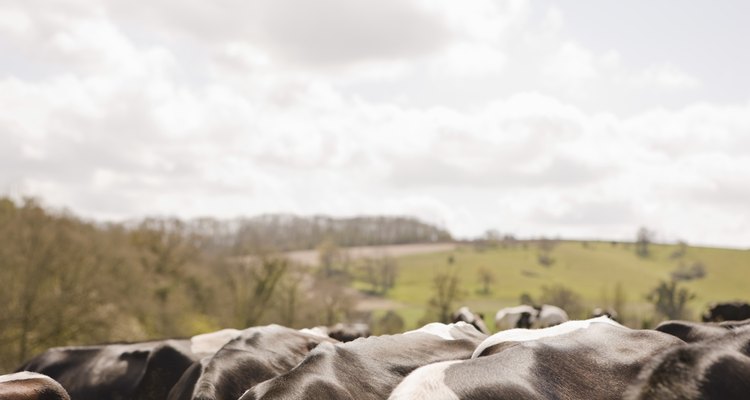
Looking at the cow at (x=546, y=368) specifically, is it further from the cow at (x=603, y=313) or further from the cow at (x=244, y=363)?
the cow at (x=603, y=313)

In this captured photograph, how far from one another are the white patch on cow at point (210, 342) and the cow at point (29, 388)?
3.78m

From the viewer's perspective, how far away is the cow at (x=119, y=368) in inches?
438

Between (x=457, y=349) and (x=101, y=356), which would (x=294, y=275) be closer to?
(x=101, y=356)

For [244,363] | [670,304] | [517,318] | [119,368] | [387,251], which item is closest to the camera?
[244,363]

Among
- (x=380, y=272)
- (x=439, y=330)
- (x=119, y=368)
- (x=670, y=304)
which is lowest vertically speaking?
(x=380, y=272)

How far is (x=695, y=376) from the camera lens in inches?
162

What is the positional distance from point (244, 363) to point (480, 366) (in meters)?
4.03

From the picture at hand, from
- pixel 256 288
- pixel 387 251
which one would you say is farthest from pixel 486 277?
pixel 256 288

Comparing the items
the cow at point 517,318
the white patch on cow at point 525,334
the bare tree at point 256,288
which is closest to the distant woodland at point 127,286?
the bare tree at point 256,288

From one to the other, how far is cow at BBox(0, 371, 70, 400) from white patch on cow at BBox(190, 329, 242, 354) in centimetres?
378

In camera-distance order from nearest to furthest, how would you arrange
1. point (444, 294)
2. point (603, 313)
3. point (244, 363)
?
point (244, 363), point (603, 313), point (444, 294)

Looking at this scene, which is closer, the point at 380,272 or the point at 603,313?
the point at 603,313

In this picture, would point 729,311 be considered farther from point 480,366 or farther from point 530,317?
point 480,366

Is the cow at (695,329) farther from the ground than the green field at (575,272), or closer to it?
farther from the ground
